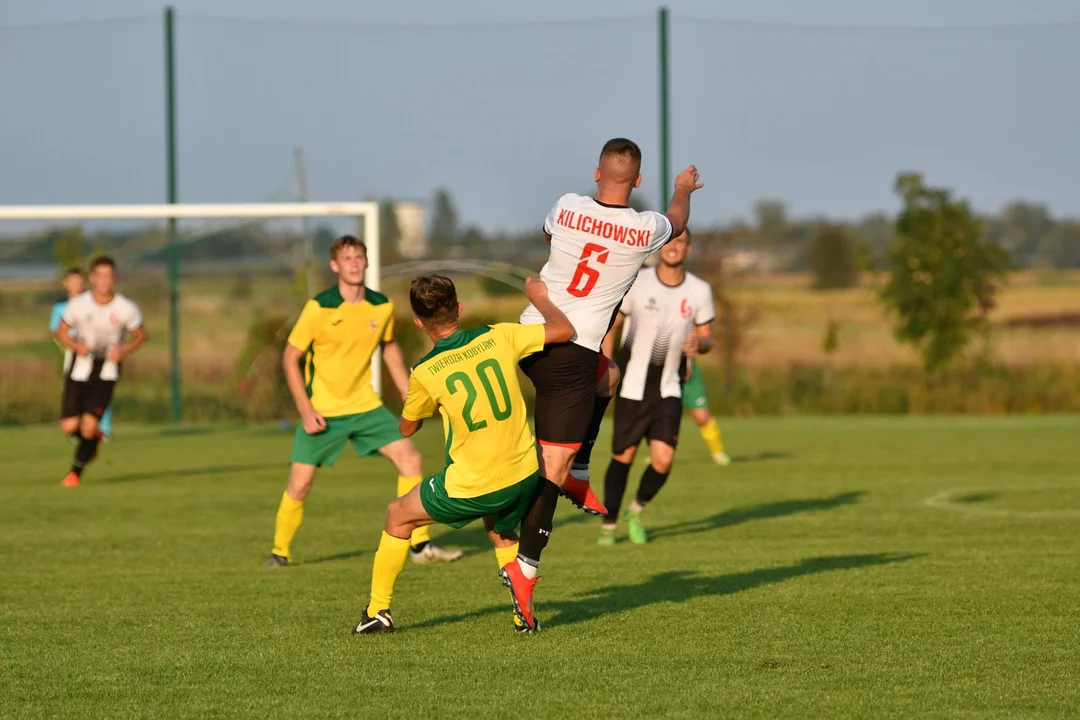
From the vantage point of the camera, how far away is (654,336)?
366 inches

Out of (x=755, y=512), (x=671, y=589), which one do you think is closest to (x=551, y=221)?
(x=671, y=589)

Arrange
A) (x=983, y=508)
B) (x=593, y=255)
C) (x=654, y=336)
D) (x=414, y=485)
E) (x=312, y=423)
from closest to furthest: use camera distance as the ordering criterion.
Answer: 1. (x=593, y=255)
2. (x=312, y=423)
3. (x=414, y=485)
4. (x=654, y=336)
5. (x=983, y=508)

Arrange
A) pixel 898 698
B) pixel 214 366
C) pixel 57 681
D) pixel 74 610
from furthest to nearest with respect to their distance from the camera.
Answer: pixel 214 366
pixel 74 610
pixel 57 681
pixel 898 698

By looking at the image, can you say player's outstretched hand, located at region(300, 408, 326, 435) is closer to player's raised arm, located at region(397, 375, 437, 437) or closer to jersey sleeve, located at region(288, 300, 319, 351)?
jersey sleeve, located at region(288, 300, 319, 351)

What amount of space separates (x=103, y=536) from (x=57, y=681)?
4462 millimetres

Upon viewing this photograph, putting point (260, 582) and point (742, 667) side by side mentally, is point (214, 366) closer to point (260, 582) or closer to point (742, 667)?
point (260, 582)

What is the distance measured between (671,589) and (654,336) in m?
2.32

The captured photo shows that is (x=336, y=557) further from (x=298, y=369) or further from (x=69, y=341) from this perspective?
(x=69, y=341)

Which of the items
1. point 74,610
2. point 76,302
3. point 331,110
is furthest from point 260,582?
point 331,110

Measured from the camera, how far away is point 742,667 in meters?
5.54

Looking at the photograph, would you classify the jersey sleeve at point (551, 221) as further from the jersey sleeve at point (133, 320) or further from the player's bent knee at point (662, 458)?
the jersey sleeve at point (133, 320)

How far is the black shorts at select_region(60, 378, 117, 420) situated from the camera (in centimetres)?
1316

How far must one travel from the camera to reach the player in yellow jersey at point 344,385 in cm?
845

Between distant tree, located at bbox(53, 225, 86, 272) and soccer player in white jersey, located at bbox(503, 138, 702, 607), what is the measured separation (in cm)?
1593
